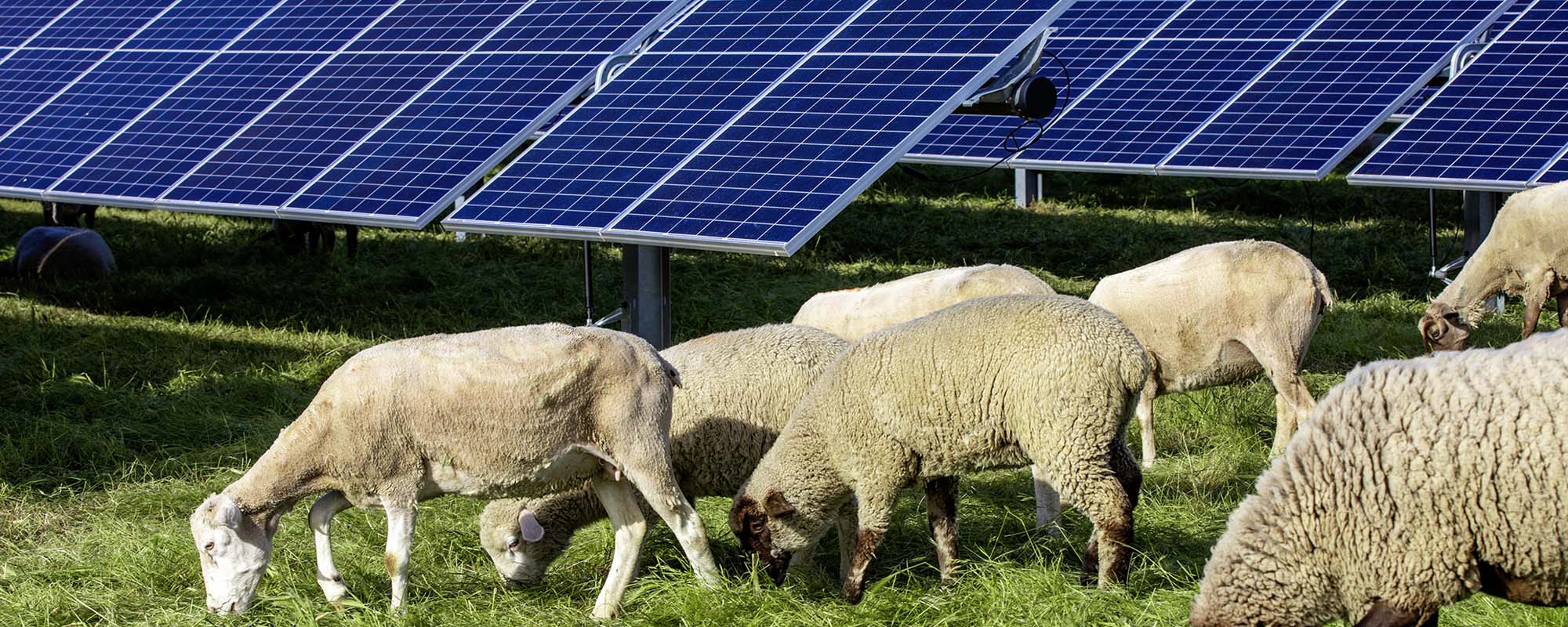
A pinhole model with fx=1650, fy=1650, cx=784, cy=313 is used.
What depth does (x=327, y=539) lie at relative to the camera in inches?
256

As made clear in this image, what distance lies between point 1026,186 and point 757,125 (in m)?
8.97

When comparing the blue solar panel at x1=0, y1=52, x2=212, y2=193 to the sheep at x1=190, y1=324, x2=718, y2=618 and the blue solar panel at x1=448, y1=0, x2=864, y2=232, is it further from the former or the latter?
the sheep at x1=190, y1=324, x2=718, y2=618

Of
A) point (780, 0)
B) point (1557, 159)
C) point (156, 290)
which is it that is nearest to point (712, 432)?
point (780, 0)

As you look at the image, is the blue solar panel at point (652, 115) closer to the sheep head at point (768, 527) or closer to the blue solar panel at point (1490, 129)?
the sheep head at point (768, 527)

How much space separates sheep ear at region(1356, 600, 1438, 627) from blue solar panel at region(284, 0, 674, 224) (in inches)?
248

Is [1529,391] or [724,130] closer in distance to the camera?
[1529,391]

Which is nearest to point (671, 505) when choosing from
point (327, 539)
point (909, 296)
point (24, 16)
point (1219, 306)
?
point (327, 539)

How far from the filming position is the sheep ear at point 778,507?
261 inches

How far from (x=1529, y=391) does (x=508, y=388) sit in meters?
3.53

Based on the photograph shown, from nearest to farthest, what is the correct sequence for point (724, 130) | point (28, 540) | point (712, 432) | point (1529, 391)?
point (1529, 391), point (712, 432), point (28, 540), point (724, 130)

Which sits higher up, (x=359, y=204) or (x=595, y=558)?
(x=359, y=204)

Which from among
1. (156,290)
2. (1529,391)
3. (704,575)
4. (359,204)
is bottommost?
(156,290)

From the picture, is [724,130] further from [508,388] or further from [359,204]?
[508,388]

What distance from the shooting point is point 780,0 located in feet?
38.1
